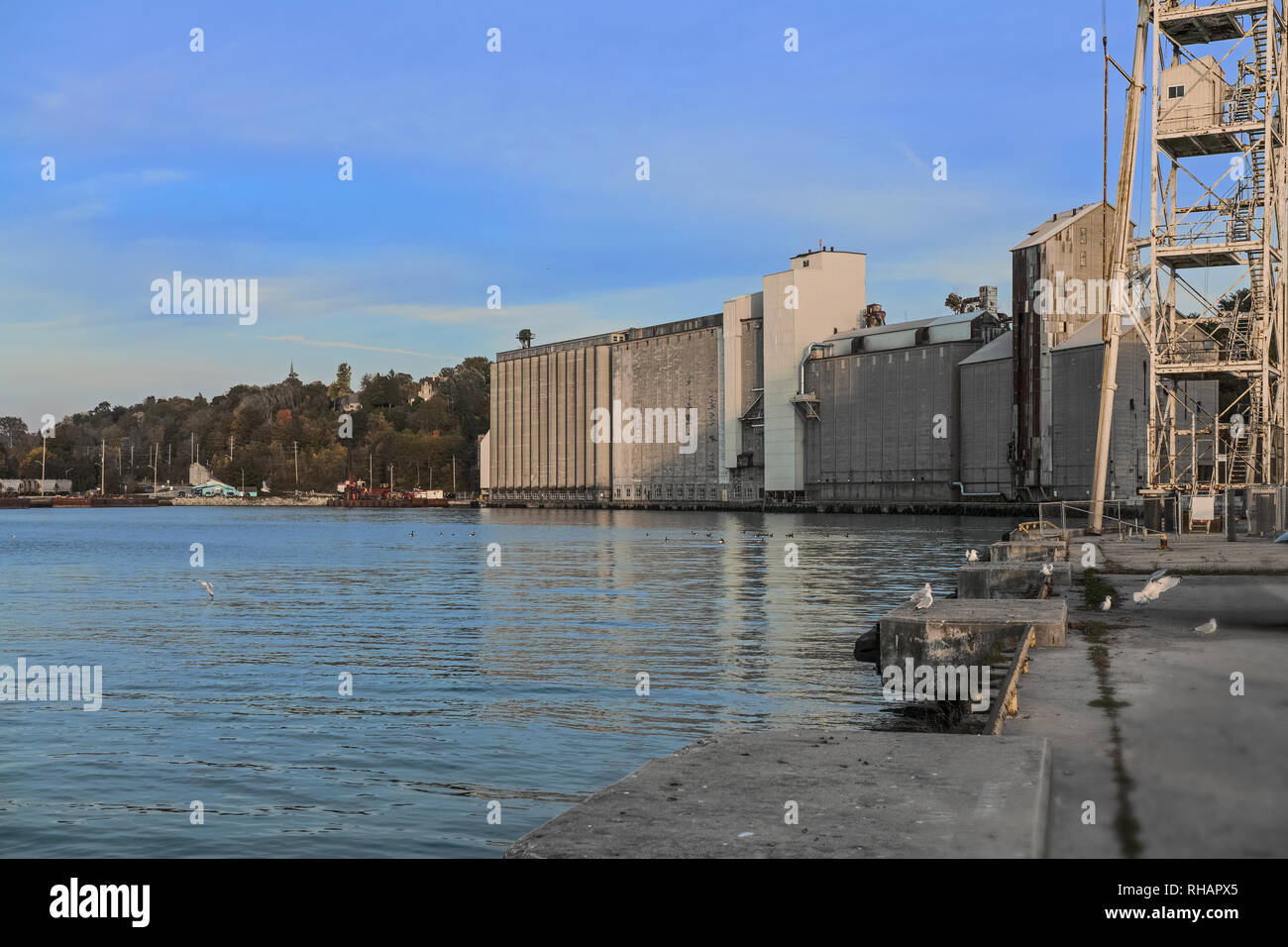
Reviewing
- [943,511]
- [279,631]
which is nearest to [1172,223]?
[279,631]

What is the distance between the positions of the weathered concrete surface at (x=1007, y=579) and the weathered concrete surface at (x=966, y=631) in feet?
20.2

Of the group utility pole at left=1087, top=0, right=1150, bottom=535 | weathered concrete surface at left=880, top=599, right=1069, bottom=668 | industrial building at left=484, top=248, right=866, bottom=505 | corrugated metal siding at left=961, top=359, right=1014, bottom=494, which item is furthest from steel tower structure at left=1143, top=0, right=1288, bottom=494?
industrial building at left=484, top=248, right=866, bottom=505

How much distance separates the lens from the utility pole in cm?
4184

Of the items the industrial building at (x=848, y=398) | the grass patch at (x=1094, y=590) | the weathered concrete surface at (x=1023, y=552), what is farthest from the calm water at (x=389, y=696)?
A: the industrial building at (x=848, y=398)

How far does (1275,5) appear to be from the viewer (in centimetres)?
4906

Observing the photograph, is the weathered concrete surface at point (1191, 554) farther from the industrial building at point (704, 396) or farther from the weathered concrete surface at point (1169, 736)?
the industrial building at point (704, 396)

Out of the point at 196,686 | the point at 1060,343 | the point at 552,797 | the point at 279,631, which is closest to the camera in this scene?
the point at 552,797

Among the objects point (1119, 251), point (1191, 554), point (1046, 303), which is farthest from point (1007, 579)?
point (1046, 303)

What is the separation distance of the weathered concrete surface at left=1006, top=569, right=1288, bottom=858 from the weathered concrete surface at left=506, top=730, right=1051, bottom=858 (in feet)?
1.27

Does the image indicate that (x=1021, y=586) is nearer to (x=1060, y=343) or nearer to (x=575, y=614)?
(x=575, y=614)

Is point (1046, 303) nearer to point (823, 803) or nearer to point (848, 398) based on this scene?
point (848, 398)

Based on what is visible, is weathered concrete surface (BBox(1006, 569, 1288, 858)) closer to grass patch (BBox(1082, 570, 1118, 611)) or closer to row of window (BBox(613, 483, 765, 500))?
grass patch (BBox(1082, 570, 1118, 611))

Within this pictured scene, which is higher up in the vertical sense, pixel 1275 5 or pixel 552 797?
pixel 1275 5
